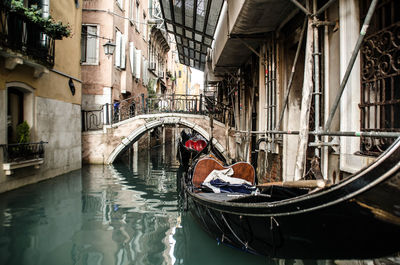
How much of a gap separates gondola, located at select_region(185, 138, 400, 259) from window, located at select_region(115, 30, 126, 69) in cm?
964

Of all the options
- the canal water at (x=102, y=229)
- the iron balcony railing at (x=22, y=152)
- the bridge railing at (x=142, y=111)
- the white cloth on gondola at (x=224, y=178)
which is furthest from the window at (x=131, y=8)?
the white cloth on gondola at (x=224, y=178)

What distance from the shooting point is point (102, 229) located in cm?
404

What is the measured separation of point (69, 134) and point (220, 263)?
6492 millimetres

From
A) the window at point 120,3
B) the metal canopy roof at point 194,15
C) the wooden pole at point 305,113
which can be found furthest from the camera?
the window at point 120,3

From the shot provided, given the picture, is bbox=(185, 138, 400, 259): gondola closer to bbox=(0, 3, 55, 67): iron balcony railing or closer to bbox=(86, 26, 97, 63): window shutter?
bbox=(0, 3, 55, 67): iron balcony railing

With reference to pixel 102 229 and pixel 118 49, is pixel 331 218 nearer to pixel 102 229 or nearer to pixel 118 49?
pixel 102 229

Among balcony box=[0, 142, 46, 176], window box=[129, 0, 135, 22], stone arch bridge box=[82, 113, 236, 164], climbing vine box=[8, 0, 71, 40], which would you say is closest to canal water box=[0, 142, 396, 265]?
balcony box=[0, 142, 46, 176]

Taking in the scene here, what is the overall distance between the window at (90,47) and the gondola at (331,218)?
31.3ft

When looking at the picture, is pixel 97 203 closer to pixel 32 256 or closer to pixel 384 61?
pixel 32 256

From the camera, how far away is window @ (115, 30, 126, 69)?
10922 mm

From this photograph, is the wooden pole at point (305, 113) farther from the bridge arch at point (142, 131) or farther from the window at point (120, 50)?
the window at point (120, 50)

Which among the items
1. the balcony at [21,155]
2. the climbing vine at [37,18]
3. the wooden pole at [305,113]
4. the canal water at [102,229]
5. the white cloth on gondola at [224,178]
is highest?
the climbing vine at [37,18]

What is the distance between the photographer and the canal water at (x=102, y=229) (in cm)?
321

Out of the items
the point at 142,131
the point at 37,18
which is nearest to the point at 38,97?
the point at 37,18
